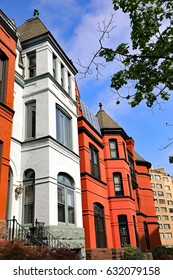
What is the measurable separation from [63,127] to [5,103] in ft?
18.8

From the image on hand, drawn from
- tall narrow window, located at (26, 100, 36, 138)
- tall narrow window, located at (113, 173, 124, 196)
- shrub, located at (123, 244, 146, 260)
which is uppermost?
tall narrow window, located at (26, 100, 36, 138)

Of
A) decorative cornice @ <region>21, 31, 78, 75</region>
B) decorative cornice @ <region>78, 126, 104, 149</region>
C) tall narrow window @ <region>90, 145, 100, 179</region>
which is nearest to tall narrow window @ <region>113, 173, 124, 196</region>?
tall narrow window @ <region>90, 145, 100, 179</region>

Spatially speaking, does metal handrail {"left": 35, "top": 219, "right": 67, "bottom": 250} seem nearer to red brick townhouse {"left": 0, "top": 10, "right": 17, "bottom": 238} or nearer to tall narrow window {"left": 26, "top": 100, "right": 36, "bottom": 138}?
red brick townhouse {"left": 0, "top": 10, "right": 17, "bottom": 238}

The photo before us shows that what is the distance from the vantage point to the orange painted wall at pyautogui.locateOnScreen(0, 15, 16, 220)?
32.8ft

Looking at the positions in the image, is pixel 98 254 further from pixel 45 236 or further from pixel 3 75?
pixel 3 75

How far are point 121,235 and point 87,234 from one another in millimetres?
5564

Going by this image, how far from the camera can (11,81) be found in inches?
474

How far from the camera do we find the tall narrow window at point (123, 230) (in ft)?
69.3

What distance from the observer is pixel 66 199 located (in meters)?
14.7

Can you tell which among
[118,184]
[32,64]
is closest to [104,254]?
[118,184]

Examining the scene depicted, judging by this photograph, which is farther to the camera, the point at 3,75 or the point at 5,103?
the point at 3,75

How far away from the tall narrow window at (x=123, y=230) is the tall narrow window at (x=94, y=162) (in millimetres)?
4121

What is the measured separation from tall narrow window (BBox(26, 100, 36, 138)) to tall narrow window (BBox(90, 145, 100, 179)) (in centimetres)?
662
